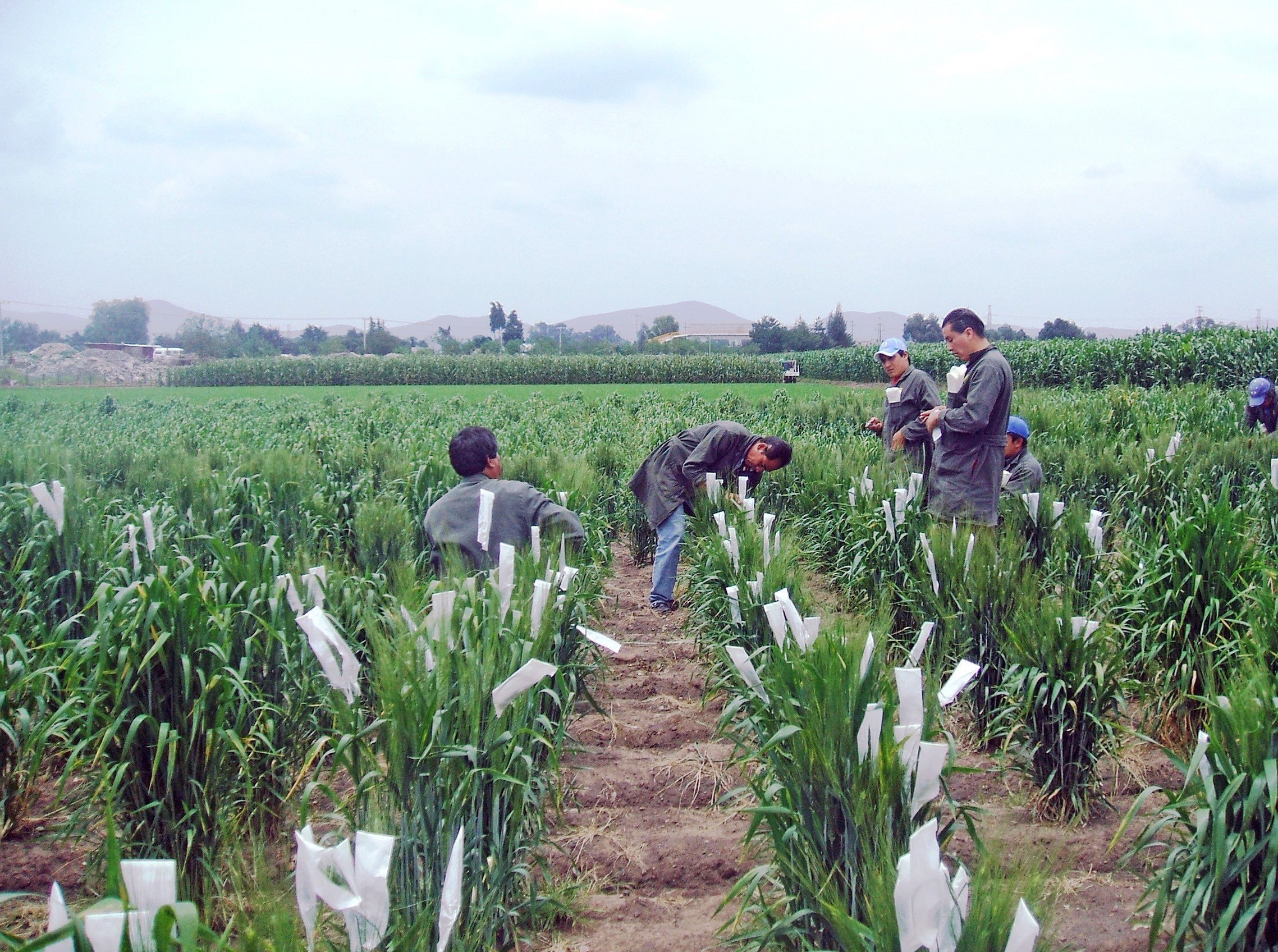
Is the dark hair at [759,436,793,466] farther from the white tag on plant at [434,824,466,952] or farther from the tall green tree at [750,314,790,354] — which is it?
the tall green tree at [750,314,790,354]

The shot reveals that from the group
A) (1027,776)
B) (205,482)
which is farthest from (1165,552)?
(205,482)

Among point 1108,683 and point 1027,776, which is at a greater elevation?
point 1108,683

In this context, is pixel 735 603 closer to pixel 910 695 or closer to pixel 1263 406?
pixel 910 695

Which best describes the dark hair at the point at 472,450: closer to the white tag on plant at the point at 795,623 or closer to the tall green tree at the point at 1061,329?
the white tag on plant at the point at 795,623

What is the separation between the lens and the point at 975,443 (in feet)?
18.5

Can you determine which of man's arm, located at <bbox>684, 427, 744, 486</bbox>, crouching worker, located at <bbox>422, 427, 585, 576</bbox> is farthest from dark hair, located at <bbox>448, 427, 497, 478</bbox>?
man's arm, located at <bbox>684, 427, 744, 486</bbox>

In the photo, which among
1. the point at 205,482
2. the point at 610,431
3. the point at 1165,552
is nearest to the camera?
the point at 1165,552

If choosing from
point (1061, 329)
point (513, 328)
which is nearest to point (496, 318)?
point (513, 328)

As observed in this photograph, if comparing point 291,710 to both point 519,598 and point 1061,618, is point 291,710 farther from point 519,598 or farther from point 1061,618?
point 1061,618

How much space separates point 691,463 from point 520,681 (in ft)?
14.1

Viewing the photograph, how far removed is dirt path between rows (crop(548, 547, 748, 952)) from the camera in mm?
2920

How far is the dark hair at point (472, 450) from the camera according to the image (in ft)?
15.2

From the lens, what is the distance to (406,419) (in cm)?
1700

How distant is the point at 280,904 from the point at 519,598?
198cm
